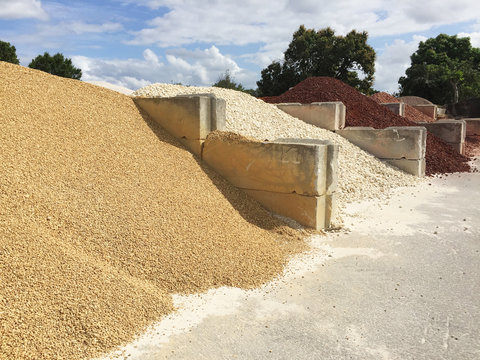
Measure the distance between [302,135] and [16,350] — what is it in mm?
7385

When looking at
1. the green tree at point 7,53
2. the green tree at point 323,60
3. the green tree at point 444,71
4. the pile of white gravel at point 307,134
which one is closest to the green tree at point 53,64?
the green tree at point 7,53

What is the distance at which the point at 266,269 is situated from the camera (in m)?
4.42

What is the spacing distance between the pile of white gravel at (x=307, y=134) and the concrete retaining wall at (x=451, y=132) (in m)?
5.17

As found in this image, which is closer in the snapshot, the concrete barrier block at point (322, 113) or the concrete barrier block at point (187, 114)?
the concrete barrier block at point (187, 114)

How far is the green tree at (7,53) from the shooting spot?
2359 cm

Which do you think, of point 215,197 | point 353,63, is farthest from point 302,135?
point 353,63

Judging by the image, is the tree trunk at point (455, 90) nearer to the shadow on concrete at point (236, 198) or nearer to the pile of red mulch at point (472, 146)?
the pile of red mulch at point (472, 146)

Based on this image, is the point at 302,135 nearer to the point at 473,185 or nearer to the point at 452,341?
the point at 473,185

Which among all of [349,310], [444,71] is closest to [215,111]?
[349,310]

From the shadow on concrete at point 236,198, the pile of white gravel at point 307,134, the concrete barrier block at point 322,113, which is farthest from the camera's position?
the concrete barrier block at point 322,113

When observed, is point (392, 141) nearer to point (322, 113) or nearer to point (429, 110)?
point (322, 113)

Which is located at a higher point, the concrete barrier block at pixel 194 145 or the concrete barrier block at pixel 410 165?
the concrete barrier block at pixel 194 145

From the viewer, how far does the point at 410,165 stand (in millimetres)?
10453

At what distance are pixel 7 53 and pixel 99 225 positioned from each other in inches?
953
